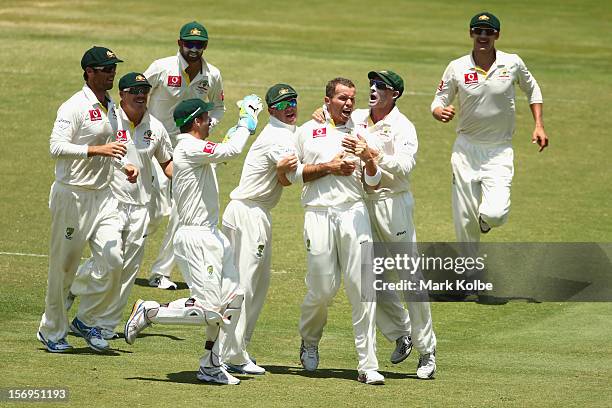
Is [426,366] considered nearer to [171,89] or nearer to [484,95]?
[484,95]

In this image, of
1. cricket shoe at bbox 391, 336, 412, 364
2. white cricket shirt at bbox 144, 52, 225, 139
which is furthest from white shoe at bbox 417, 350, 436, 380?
white cricket shirt at bbox 144, 52, 225, 139

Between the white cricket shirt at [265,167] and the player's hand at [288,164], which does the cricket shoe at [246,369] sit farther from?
the player's hand at [288,164]

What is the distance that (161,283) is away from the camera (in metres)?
14.4

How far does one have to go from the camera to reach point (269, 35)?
2720cm

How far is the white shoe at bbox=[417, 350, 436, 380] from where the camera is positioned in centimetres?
1095

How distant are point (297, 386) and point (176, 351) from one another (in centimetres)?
170

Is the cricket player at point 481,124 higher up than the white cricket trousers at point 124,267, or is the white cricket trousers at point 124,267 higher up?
the cricket player at point 481,124

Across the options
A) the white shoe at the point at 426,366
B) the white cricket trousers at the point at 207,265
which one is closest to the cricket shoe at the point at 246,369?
the white cricket trousers at the point at 207,265

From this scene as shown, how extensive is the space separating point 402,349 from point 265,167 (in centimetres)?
204

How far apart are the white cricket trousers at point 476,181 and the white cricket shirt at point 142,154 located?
3472 millimetres

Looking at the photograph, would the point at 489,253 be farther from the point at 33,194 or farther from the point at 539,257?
the point at 33,194

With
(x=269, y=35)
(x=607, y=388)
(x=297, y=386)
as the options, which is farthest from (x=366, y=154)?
(x=269, y=35)

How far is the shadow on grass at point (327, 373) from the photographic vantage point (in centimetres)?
1099

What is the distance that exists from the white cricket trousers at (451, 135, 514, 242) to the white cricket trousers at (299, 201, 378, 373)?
3.55 meters
